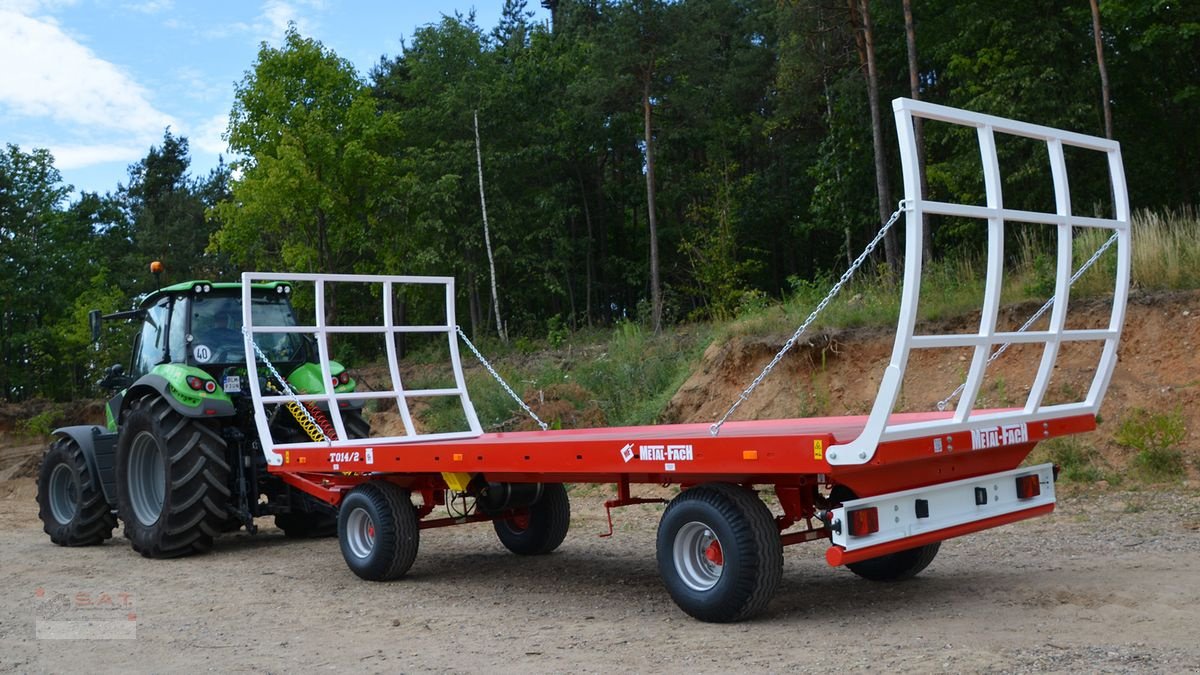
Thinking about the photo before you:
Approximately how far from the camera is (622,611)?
6422mm

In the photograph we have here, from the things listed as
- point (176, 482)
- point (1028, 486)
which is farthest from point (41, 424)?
point (1028, 486)

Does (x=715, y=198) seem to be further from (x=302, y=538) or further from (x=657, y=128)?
(x=302, y=538)

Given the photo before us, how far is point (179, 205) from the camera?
2110 inches

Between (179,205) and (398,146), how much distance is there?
22.2 metres

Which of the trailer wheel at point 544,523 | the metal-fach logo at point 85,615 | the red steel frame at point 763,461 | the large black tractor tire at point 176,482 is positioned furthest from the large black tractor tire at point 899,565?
the large black tractor tire at point 176,482

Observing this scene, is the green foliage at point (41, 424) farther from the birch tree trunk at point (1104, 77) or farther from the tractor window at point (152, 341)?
the birch tree trunk at point (1104, 77)

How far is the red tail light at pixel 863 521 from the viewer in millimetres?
5199

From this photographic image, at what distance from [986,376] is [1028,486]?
6887mm

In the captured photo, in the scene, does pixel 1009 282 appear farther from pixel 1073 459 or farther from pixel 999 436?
pixel 999 436

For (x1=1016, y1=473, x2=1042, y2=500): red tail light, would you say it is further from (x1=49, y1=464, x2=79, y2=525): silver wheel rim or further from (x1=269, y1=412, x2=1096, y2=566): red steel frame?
(x1=49, y1=464, x2=79, y2=525): silver wheel rim

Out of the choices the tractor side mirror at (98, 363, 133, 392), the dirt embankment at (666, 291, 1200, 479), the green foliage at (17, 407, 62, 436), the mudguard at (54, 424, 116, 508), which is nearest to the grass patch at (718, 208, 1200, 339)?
the dirt embankment at (666, 291, 1200, 479)

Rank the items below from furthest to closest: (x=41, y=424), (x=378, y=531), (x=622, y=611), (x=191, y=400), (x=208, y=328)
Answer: (x=41, y=424) → (x=208, y=328) → (x=191, y=400) → (x=378, y=531) → (x=622, y=611)

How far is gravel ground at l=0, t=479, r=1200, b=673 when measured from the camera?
16.2 feet

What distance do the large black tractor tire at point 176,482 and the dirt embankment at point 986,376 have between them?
682 centimetres
